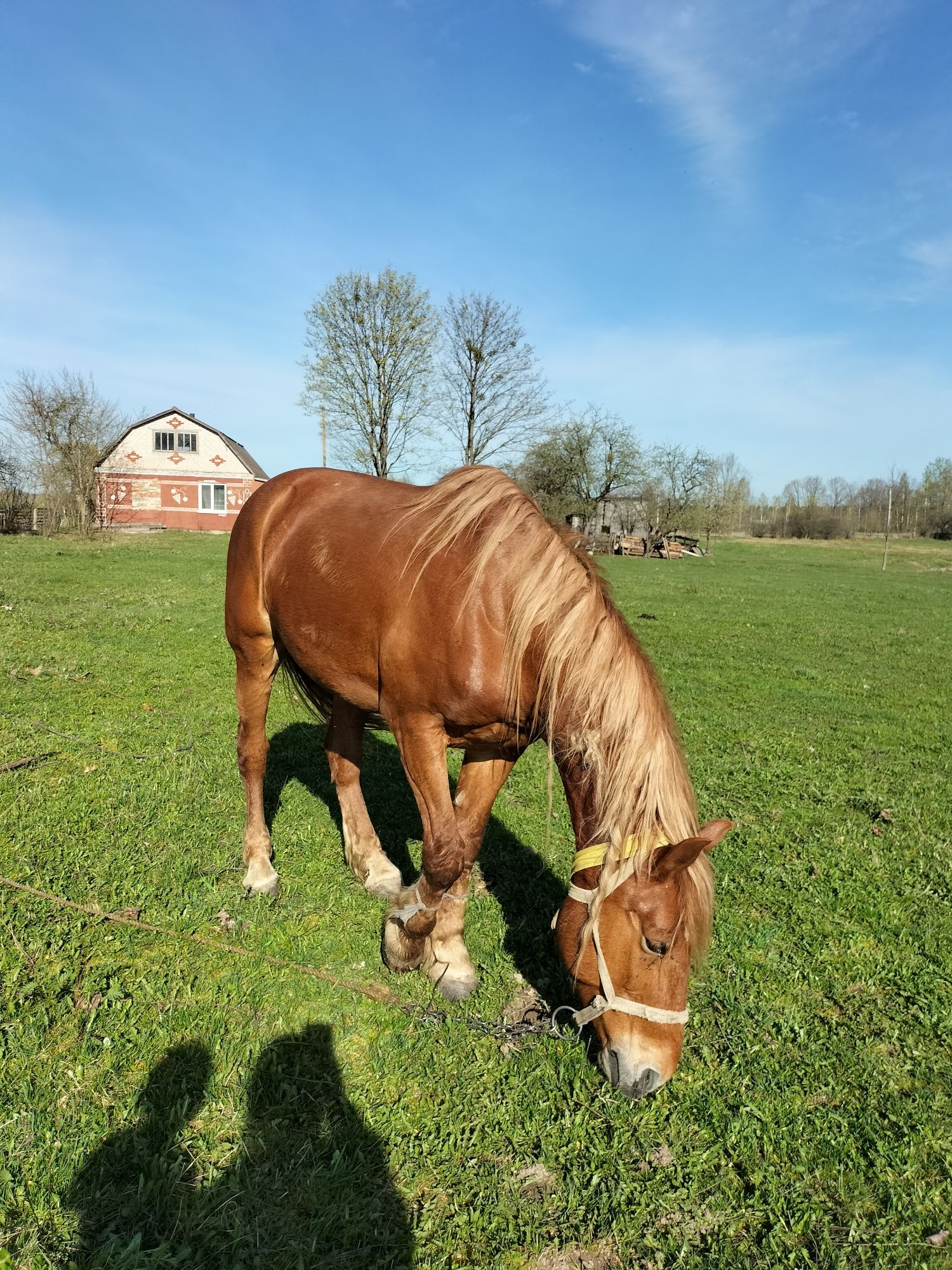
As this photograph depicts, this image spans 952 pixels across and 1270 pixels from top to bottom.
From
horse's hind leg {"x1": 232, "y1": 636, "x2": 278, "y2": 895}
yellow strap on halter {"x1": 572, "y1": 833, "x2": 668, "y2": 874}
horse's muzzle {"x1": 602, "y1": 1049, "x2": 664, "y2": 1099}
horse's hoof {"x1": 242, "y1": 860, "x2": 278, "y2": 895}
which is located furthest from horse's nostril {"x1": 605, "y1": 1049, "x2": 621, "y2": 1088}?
horse's hind leg {"x1": 232, "y1": 636, "x2": 278, "y2": 895}

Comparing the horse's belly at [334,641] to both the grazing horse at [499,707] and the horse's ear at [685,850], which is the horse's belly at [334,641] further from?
the horse's ear at [685,850]

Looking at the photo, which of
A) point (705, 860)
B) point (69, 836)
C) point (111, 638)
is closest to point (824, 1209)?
point (705, 860)

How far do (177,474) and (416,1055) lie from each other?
4390cm

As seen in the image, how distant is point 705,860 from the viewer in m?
2.37

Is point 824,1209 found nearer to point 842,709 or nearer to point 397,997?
point 397,997

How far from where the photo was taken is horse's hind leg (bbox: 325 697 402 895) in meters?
3.78

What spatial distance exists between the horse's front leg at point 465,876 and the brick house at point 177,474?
40.8m

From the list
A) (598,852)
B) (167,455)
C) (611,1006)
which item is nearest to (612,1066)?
(611,1006)

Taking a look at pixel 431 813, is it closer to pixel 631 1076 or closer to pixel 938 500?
pixel 631 1076

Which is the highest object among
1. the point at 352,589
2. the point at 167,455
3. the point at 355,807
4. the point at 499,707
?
the point at 167,455

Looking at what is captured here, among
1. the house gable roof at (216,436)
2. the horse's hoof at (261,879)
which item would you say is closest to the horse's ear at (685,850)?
the horse's hoof at (261,879)

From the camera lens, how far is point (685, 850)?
2.14 meters

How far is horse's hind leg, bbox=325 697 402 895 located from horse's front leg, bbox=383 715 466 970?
0.81 metres

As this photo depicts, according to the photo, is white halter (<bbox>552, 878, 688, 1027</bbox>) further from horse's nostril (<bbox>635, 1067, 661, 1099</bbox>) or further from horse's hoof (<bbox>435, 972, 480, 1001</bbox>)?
horse's hoof (<bbox>435, 972, 480, 1001</bbox>)
